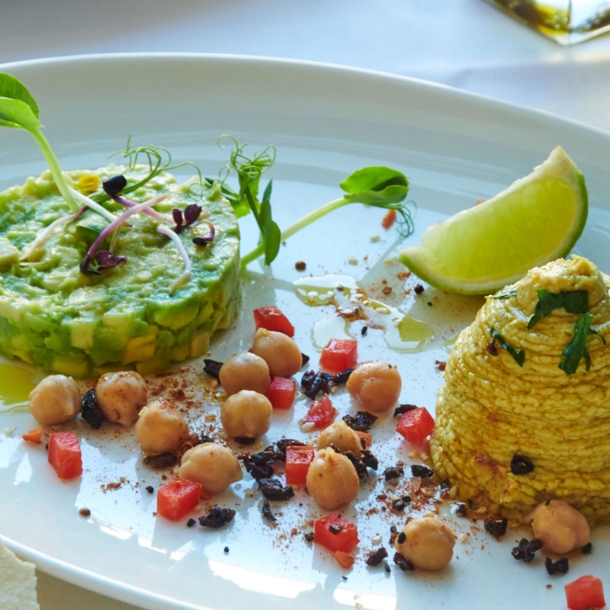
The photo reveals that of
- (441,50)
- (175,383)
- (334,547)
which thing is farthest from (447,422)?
(441,50)

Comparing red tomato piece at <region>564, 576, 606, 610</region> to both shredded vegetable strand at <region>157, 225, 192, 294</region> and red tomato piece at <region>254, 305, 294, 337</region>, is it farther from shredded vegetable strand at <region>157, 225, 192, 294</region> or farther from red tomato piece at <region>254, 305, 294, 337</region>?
shredded vegetable strand at <region>157, 225, 192, 294</region>

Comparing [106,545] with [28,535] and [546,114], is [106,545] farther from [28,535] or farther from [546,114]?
[546,114]

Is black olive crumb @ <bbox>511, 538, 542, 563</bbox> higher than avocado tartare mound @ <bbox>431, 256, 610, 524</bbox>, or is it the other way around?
avocado tartare mound @ <bbox>431, 256, 610, 524</bbox>

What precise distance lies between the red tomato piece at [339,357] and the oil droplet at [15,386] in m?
1.15

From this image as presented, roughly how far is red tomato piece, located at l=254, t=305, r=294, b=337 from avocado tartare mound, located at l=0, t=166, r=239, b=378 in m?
0.14

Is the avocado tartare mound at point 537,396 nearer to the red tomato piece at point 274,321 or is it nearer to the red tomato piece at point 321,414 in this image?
the red tomato piece at point 321,414

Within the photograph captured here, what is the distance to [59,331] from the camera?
3.43 m

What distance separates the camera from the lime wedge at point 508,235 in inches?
157

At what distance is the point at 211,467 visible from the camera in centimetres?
301

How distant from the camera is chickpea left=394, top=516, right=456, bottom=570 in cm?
276

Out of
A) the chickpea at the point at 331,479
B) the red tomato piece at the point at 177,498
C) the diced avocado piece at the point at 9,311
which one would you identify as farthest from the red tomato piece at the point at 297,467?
the diced avocado piece at the point at 9,311

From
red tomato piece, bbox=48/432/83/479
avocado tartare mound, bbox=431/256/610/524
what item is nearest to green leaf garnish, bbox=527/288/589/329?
avocado tartare mound, bbox=431/256/610/524

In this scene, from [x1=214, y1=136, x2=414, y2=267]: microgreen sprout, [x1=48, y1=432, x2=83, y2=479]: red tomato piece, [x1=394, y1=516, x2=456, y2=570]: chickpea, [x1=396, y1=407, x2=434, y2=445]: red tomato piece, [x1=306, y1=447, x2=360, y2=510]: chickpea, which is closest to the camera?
[x1=394, y1=516, x2=456, y2=570]: chickpea

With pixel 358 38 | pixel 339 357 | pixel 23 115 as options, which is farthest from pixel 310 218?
pixel 358 38
